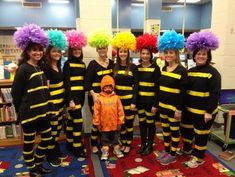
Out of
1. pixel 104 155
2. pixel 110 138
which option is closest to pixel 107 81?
pixel 110 138

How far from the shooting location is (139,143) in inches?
129

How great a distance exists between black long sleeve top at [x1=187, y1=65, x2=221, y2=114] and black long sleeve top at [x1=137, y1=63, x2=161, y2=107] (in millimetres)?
374

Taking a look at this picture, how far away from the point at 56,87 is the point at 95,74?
490 millimetres

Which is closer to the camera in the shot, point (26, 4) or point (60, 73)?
point (60, 73)

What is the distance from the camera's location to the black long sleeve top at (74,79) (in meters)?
2.66

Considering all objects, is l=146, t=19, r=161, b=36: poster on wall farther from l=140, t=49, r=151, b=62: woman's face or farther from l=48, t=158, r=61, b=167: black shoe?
l=48, t=158, r=61, b=167: black shoe

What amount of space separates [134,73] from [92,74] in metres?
0.51

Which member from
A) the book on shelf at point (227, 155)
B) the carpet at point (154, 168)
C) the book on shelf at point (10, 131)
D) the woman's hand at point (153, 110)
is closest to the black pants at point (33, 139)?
the carpet at point (154, 168)

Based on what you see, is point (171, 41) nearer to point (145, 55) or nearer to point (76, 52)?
point (145, 55)

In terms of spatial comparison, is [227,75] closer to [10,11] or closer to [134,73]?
[134,73]

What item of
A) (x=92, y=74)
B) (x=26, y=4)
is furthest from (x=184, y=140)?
(x=26, y=4)

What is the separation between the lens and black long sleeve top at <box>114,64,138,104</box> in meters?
2.73

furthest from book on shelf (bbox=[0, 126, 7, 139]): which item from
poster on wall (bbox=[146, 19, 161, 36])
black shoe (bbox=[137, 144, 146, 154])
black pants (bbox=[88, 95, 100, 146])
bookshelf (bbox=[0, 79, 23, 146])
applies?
poster on wall (bbox=[146, 19, 161, 36])

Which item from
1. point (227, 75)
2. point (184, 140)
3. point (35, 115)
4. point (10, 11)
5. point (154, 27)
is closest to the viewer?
point (35, 115)
